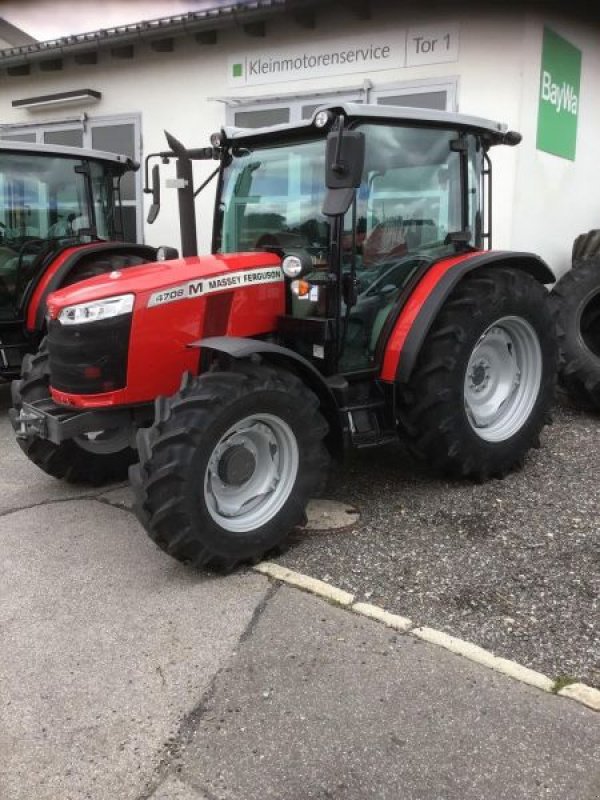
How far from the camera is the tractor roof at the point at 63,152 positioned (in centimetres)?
585

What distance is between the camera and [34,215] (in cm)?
612

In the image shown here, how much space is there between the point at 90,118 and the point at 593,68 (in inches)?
232

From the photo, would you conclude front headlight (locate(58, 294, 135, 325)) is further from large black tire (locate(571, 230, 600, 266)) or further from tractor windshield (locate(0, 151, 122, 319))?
large black tire (locate(571, 230, 600, 266))

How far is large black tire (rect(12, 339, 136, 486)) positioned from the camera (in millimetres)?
3990

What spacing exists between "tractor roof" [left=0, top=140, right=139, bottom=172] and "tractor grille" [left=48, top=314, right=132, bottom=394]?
122 inches

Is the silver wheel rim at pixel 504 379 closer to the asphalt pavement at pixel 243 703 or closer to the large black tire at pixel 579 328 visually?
the large black tire at pixel 579 328

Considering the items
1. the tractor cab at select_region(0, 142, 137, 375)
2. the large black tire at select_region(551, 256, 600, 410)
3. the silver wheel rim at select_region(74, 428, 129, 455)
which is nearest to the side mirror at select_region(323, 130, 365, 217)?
the silver wheel rim at select_region(74, 428, 129, 455)

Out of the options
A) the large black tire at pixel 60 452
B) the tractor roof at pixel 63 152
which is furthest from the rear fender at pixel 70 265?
the large black tire at pixel 60 452

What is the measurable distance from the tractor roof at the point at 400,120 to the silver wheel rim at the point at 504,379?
1.14m

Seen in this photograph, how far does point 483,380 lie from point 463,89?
3384 millimetres

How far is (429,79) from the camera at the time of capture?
6.66m

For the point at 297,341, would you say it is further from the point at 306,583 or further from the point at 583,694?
the point at 583,694

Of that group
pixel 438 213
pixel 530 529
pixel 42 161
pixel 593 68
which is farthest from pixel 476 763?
pixel 593 68

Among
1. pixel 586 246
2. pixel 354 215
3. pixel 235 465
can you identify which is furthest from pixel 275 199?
pixel 586 246
